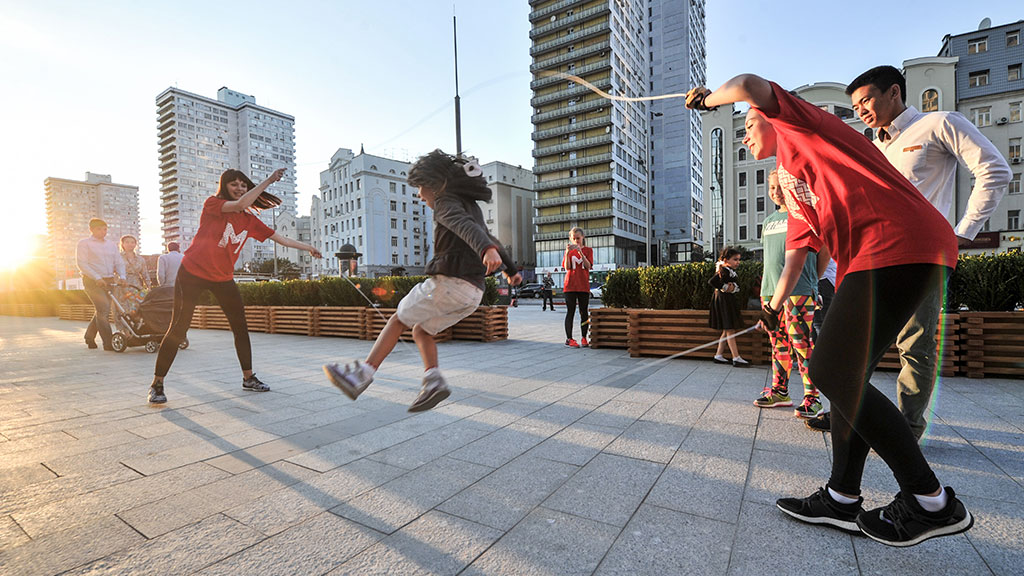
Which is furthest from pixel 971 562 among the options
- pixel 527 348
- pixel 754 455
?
pixel 527 348

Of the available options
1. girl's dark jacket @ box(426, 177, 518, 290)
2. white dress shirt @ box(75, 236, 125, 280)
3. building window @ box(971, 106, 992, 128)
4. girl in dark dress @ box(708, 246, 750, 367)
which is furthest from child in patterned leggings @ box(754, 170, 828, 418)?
building window @ box(971, 106, 992, 128)

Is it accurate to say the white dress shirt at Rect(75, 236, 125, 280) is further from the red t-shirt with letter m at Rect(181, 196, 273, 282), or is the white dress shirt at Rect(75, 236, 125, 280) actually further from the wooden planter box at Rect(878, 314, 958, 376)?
the wooden planter box at Rect(878, 314, 958, 376)

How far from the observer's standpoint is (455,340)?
926 centimetres

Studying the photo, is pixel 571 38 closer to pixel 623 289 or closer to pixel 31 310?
pixel 31 310

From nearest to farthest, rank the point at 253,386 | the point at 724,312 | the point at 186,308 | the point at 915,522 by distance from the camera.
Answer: the point at 915,522 < the point at 186,308 < the point at 253,386 < the point at 724,312

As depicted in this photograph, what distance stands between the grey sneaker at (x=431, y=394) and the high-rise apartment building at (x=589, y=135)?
2394 inches

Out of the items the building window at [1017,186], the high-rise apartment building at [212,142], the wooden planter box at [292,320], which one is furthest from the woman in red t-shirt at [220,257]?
the building window at [1017,186]

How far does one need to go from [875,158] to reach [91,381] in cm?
780

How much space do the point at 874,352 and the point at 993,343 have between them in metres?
4.86

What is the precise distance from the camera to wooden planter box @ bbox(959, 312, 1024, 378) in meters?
4.75

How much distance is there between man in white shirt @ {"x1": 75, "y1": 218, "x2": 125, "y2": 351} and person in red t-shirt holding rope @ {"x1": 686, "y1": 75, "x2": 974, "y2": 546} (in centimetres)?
1007

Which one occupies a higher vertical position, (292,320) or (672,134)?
(672,134)

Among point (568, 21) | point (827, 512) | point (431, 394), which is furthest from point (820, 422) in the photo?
point (568, 21)

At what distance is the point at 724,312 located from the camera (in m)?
5.80
